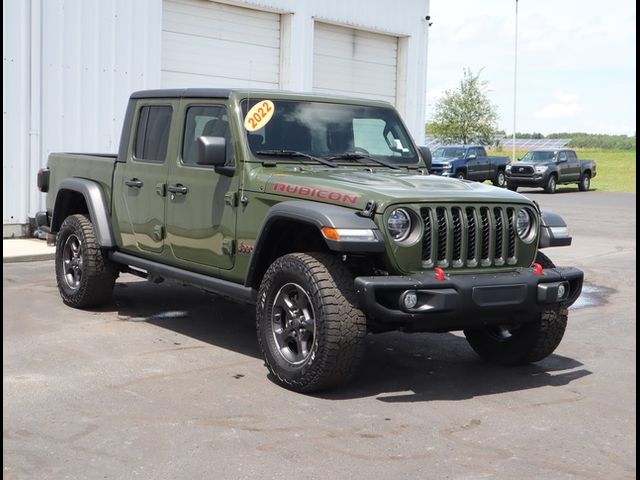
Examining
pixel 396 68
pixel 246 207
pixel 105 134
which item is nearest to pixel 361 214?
pixel 246 207

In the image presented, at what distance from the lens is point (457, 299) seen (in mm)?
5688

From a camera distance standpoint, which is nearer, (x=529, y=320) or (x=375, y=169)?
(x=529, y=320)

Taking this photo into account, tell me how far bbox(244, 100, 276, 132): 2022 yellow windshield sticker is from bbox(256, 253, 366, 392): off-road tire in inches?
48.0

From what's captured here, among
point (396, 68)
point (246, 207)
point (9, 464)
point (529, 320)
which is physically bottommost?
point (9, 464)

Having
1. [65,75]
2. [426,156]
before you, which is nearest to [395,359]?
[426,156]

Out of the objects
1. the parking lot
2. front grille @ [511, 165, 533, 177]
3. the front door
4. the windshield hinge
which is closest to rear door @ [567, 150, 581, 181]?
front grille @ [511, 165, 533, 177]

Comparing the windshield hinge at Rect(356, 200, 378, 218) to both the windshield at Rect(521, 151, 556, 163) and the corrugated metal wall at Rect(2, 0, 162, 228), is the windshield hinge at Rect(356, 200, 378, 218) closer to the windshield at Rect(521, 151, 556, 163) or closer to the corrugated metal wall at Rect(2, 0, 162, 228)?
the corrugated metal wall at Rect(2, 0, 162, 228)

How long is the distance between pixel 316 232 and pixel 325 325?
843 mm

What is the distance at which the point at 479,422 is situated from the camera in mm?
5418

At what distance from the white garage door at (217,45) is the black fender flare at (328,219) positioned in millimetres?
9535

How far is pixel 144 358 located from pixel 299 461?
238cm

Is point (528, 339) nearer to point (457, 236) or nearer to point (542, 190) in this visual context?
point (457, 236)

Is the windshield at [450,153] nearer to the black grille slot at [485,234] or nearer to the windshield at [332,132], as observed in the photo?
the windshield at [332,132]

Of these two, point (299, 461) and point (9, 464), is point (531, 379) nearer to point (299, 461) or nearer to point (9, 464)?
point (299, 461)
